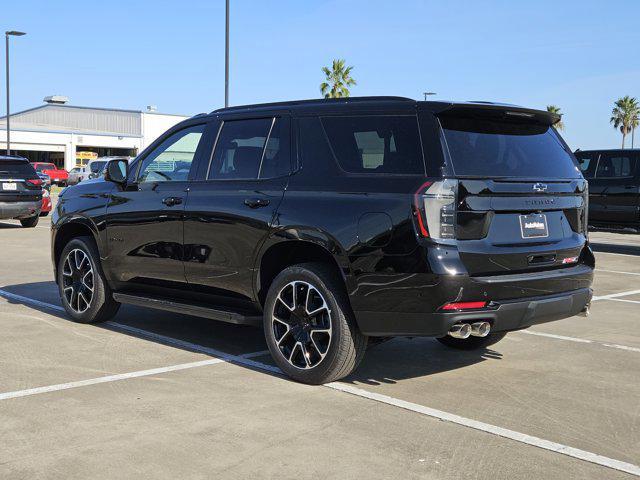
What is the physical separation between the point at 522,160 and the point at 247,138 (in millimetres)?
2085

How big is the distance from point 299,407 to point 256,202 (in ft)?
5.23

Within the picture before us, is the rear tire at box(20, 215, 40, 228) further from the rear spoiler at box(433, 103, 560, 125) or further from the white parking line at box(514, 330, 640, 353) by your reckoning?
the rear spoiler at box(433, 103, 560, 125)

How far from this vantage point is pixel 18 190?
18375 millimetres

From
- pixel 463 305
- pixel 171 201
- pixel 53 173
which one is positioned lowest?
pixel 463 305

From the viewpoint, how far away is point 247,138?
606 centimetres

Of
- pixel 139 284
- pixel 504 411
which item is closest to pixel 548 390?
pixel 504 411

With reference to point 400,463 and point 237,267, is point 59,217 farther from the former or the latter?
point 400,463

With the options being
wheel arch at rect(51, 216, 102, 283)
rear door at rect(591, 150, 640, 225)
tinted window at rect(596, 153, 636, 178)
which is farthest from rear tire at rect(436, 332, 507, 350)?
tinted window at rect(596, 153, 636, 178)

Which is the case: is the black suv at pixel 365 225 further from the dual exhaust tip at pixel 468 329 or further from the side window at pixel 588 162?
the side window at pixel 588 162

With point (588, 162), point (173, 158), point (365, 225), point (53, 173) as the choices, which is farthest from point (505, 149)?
point (53, 173)

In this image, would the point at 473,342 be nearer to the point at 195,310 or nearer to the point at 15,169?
the point at 195,310

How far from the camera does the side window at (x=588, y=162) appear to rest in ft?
51.3

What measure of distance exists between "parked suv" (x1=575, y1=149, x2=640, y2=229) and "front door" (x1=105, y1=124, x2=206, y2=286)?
11.0 meters

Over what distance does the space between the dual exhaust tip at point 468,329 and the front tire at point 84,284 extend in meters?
3.65
